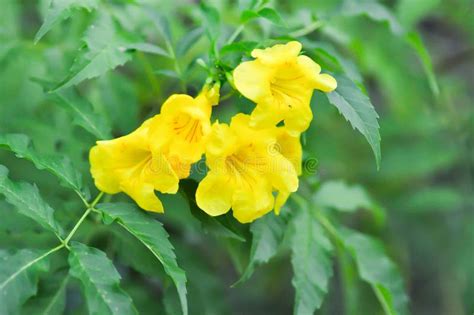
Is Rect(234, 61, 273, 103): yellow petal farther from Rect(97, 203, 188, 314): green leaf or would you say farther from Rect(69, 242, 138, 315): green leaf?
Rect(69, 242, 138, 315): green leaf

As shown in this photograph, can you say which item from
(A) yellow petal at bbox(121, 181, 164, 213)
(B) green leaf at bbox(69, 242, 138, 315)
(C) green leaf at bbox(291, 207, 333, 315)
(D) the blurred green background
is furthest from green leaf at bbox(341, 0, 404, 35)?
(B) green leaf at bbox(69, 242, 138, 315)

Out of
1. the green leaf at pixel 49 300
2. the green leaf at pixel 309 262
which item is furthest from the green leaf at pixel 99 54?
the green leaf at pixel 309 262

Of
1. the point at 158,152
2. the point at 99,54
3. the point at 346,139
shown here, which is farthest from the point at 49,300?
the point at 346,139

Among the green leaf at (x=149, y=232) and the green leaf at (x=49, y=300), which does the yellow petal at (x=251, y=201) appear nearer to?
the green leaf at (x=149, y=232)

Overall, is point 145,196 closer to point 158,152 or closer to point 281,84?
point 158,152

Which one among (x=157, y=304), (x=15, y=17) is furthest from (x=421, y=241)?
(x=15, y=17)

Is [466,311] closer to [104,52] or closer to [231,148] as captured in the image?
[231,148]
